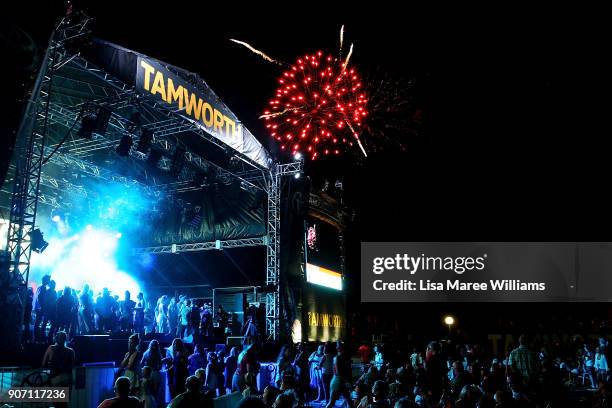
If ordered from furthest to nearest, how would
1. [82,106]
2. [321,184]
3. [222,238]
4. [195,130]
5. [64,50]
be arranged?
[321,184] < [222,238] < [195,130] < [82,106] < [64,50]

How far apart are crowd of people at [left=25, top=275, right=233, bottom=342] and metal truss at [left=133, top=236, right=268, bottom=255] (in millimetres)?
2921

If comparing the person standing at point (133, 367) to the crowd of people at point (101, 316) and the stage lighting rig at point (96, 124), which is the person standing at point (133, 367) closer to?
the crowd of people at point (101, 316)

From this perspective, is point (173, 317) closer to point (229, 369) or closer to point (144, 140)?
point (229, 369)

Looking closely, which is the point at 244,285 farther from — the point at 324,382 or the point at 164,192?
the point at 324,382

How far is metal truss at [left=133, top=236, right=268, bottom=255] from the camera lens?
2036 cm

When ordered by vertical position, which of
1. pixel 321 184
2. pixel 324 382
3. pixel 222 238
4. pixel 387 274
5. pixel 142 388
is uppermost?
pixel 321 184

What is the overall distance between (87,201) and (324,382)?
13611mm

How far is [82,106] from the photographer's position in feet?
49.3

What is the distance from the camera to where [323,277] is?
26.4 metres

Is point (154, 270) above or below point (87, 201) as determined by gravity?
below

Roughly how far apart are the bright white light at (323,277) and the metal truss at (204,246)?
482 cm

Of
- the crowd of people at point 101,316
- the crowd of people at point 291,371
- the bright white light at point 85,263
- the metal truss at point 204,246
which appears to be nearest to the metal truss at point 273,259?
the metal truss at point 204,246

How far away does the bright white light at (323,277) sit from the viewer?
24.7m

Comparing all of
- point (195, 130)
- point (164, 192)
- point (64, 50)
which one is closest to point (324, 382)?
point (195, 130)
